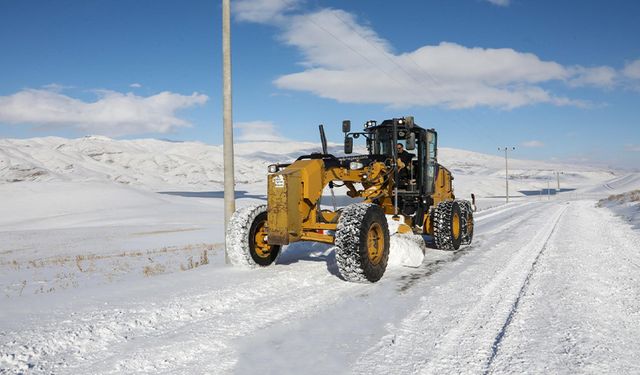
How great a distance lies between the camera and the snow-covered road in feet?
11.7

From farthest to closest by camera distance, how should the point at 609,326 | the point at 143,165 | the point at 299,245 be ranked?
1. the point at 143,165
2. the point at 299,245
3. the point at 609,326

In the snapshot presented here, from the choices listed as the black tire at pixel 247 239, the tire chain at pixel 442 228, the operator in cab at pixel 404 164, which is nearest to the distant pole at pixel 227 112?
the black tire at pixel 247 239

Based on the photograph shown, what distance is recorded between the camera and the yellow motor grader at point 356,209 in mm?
6273

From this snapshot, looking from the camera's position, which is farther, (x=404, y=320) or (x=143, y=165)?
(x=143, y=165)

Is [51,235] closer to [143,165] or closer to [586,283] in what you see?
[586,283]

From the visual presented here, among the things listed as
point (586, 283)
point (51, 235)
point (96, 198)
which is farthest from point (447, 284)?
point (96, 198)

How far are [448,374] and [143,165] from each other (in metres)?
105

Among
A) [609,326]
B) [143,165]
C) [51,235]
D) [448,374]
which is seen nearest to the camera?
[448,374]

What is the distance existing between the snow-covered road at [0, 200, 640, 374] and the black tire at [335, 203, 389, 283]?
0.73 feet

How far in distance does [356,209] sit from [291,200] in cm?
98

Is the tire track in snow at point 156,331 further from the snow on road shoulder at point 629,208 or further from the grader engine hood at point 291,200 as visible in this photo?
the snow on road shoulder at point 629,208

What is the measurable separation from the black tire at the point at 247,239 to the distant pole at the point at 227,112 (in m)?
0.60

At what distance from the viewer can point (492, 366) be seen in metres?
3.48

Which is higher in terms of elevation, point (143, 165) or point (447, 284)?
point (143, 165)
